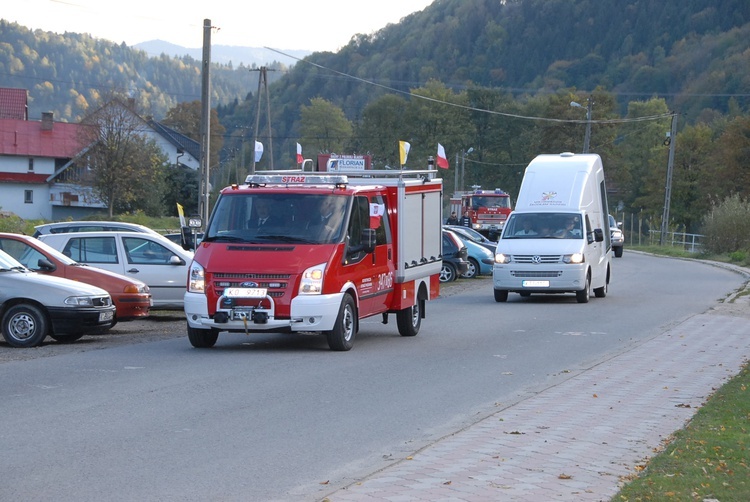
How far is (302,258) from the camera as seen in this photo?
14.4 meters

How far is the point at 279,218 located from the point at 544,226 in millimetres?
11716

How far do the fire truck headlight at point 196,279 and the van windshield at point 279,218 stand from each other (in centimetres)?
55

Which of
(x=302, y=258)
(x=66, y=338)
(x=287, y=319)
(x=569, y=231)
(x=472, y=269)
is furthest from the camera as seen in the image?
(x=472, y=269)

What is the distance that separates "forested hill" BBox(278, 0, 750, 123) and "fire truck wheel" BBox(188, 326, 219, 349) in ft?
407

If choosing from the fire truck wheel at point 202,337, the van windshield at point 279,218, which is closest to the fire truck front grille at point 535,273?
the van windshield at point 279,218

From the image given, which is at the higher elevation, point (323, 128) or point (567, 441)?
point (323, 128)

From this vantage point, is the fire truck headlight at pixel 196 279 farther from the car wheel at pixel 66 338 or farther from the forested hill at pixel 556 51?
the forested hill at pixel 556 51

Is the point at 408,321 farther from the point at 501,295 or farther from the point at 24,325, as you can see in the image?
the point at 501,295

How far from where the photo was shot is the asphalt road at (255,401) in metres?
7.45

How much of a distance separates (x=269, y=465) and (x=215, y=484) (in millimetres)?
688

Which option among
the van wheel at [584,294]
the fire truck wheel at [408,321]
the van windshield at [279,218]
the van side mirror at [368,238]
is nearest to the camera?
the van windshield at [279,218]

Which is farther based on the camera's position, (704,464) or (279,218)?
(279,218)

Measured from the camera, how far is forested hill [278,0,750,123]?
477 feet

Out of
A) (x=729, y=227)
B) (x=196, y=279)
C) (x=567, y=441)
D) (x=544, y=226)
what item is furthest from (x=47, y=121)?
(x=567, y=441)
